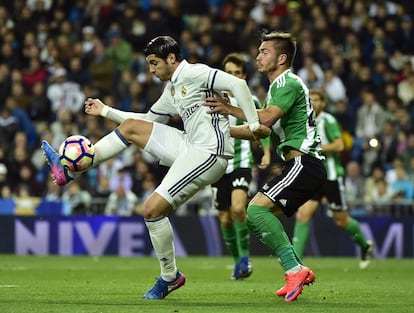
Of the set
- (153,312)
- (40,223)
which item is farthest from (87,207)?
(153,312)

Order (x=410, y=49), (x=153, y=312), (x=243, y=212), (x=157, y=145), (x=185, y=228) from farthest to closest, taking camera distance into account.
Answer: (x=410, y=49) < (x=185, y=228) < (x=243, y=212) < (x=157, y=145) < (x=153, y=312)

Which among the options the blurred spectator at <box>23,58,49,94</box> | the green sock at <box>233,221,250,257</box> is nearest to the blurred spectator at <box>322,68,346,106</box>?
the blurred spectator at <box>23,58,49,94</box>

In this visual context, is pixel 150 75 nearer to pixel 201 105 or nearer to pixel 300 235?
pixel 300 235

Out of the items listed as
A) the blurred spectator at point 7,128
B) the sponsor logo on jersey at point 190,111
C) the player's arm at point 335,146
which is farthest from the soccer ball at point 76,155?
the blurred spectator at point 7,128

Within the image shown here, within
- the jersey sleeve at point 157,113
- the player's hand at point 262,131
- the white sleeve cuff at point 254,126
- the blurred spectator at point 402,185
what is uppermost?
the jersey sleeve at point 157,113

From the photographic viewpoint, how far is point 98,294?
1055 centimetres

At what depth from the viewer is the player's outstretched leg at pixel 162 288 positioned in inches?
396

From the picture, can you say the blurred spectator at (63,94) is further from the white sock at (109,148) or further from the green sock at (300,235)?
the white sock at (109,148)

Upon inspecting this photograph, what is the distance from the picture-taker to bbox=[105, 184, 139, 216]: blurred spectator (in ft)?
65.5

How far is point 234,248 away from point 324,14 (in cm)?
1095

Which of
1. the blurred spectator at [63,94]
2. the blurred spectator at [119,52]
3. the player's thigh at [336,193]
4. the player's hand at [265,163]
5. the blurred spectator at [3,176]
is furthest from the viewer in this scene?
the blurred spectator at [119,52]

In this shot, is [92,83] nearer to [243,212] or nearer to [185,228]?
[185,228]

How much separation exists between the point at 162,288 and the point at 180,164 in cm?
113

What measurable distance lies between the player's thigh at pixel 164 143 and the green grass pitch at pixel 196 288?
1291 millimetres
